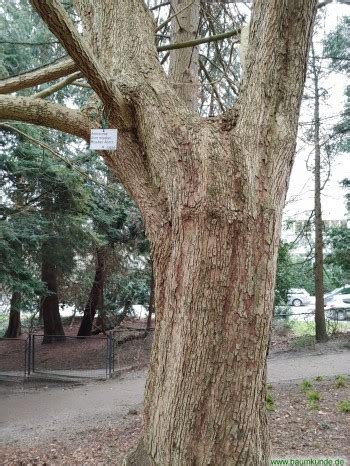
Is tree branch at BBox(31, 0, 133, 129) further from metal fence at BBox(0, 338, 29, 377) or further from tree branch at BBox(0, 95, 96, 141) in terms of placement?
metal fence at BBox(0, 338, 29, 377)

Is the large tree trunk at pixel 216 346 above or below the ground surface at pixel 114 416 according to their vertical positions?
above

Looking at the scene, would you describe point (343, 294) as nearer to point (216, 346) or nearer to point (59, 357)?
point (59, 357)

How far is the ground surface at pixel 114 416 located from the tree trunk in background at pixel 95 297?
438 centimetres

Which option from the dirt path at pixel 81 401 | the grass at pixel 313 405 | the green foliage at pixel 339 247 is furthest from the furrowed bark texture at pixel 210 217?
the green foliage at pixel 339 247

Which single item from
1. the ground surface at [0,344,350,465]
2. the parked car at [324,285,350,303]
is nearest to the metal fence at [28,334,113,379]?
the ground surface at [0,344,350,465]

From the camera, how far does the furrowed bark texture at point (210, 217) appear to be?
262 cm

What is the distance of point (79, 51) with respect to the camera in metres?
2.58

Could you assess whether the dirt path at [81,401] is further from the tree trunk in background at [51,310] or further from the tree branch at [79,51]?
the tree branch at [79,51]

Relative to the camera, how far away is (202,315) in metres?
2.64

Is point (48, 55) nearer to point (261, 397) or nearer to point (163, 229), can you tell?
point (163, 229)

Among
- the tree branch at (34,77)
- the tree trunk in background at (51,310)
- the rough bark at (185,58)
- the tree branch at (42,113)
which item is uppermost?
the rough bark at (185,58)

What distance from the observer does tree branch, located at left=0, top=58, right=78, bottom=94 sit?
3.73 m

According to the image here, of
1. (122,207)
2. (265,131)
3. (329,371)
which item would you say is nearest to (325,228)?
(329,371)

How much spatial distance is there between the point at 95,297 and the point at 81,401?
25.2 ft
